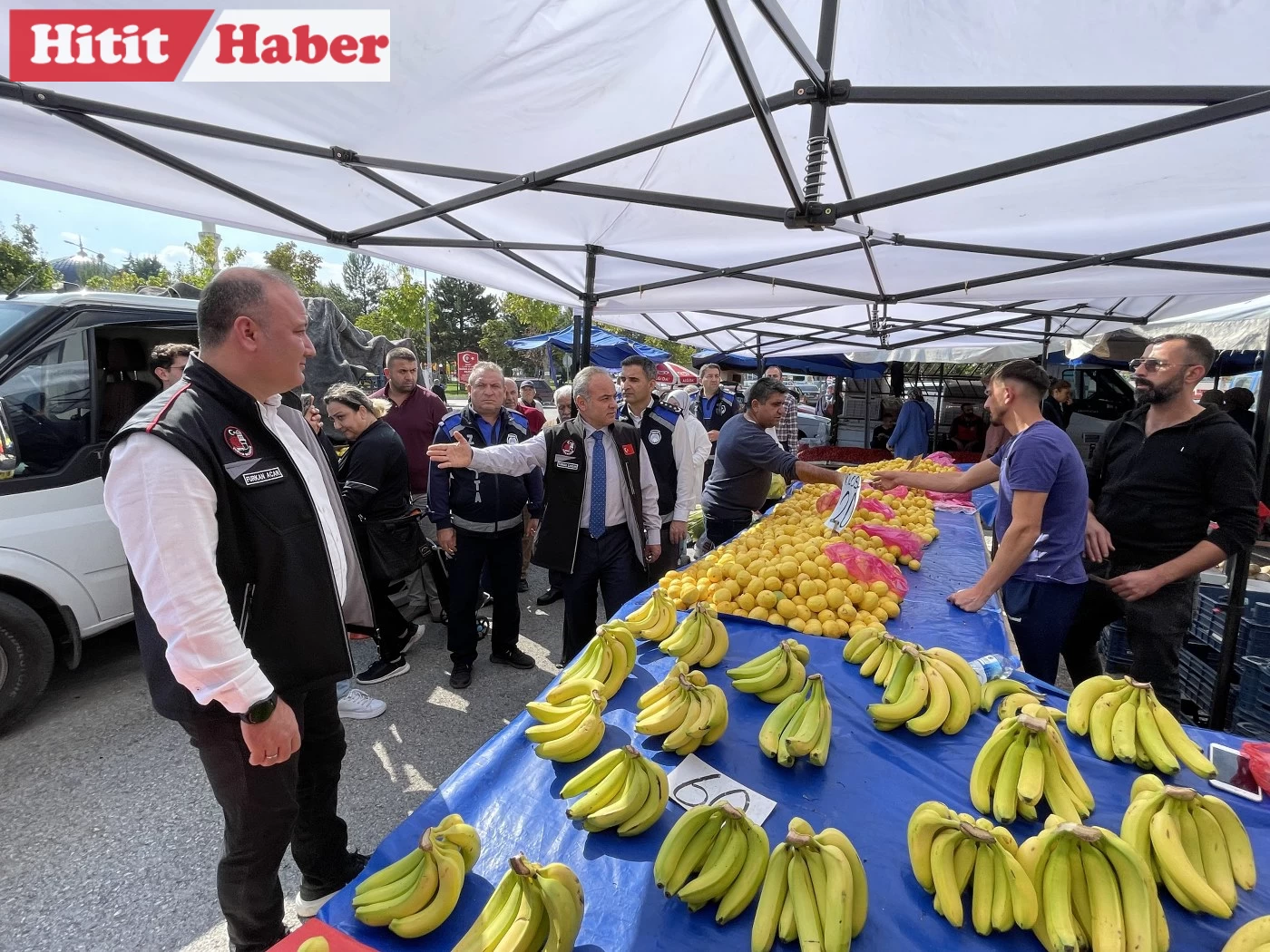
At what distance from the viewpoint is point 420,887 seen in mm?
1350

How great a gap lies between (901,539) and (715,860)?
303cm

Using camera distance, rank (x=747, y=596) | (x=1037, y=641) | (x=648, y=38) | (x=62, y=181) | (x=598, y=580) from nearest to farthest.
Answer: (x=648, y=38) → (x=747, y=596) → (x=1037, y=641) → (x=62, y=181) → (x=598, y=580)

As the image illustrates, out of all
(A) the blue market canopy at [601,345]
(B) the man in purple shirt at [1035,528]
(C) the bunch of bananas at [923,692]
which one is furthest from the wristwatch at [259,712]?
(A) the blue market canopy at [601,345]

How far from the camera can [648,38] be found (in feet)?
7.70

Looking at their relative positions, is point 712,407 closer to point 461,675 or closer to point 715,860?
point 461,675

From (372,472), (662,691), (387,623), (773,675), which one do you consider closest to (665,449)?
(372,472)

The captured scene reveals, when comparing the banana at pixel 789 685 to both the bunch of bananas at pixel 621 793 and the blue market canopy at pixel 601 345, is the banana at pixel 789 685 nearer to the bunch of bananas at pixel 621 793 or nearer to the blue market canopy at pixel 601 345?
the bunch of bananas at pixel 621 793

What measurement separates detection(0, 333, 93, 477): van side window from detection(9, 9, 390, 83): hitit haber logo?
64.7 inches

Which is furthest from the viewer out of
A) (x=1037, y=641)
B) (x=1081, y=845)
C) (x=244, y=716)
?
(x=1037, y=641)

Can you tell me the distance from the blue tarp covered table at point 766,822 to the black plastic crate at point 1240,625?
205 centimetres

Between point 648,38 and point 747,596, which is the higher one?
point 648,38

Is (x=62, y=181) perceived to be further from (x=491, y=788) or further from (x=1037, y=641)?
(x=1037, y=641)

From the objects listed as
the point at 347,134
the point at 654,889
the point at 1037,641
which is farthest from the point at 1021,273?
the point at 654,889

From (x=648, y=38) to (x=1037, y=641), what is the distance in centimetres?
359
